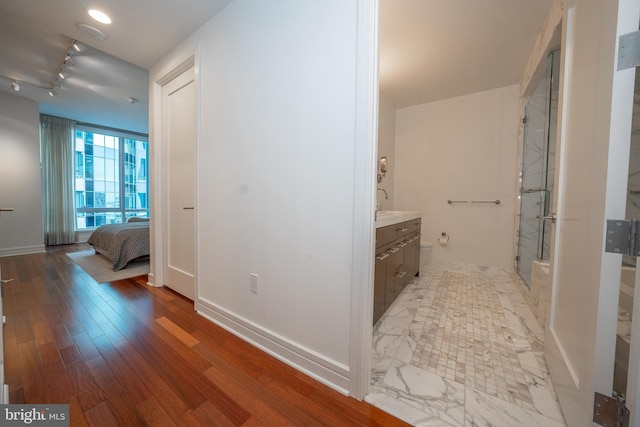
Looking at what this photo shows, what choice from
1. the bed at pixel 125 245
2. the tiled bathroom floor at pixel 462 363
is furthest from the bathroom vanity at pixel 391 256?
the bed at pixel 125 245

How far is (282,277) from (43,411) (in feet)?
3.73

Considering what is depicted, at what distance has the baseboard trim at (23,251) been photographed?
3.62 meters

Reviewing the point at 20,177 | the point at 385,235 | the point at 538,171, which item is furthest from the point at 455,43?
the point at 20,177

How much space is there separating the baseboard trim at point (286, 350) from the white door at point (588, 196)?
0.94m

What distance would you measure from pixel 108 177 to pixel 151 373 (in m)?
6.07

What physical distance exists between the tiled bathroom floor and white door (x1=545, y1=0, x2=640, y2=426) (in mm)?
148

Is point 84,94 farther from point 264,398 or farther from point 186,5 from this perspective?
point 264,398

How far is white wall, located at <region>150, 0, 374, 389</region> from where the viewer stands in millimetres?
1156

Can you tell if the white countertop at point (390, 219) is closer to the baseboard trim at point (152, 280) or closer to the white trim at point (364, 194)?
the white trim at point (364, 194)

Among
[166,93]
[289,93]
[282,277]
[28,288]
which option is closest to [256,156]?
[289,93]

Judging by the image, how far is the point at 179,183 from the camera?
2.29 m

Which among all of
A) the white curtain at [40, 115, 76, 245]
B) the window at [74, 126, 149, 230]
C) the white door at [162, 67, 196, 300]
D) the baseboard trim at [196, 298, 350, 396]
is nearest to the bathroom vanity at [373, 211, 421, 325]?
the baseboard trim at [196, 298, 350, 396]

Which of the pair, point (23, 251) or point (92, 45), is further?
point (23, 251)

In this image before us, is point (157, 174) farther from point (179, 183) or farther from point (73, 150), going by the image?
point (73, 150)
